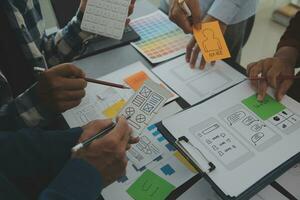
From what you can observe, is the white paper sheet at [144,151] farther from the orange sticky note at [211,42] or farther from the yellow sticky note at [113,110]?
the orange sticky note at [211,42]

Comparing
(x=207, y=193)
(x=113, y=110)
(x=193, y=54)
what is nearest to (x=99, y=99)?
(x=113, y=110)

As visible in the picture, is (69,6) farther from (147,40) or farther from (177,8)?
(177,8)

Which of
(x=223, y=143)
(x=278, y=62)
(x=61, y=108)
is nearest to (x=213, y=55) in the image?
(x=278, y=62)

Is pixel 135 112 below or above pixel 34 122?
above

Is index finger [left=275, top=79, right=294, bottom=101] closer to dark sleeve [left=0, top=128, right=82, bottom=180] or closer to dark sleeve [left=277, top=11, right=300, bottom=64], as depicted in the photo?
dark sleeve [left=277, top=11, right=300, bottom=64]

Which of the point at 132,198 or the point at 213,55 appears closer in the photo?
the point at 132,198

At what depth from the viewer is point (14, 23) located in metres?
0.91

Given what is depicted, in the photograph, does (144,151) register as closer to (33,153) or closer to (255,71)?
(33,153)

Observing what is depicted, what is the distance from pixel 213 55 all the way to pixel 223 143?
29 cm

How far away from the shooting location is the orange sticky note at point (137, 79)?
0.97 m

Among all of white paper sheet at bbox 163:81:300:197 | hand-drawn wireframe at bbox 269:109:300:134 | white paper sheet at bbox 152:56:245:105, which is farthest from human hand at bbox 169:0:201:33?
hand-drawn wireframe at bbox 269:109:300:134

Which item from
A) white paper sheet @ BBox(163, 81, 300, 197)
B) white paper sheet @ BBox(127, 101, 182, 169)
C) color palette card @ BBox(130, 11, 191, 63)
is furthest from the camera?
color palette card @ BBox(130, 11, 191, 63)

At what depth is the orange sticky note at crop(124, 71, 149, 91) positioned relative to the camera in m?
0.97

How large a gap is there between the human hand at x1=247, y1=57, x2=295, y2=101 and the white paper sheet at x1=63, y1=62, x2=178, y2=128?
0.75ft
